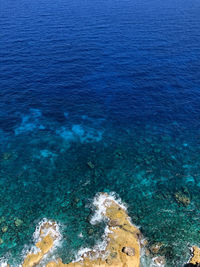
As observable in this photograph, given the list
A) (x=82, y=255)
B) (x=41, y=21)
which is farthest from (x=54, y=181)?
(x=41, y=21)

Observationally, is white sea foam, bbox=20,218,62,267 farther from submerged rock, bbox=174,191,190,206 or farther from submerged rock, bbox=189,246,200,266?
submerged rock, bbox=174,191,190,206

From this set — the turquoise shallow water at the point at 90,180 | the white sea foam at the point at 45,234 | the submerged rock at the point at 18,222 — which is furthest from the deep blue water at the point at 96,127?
the white sea foam at the point at 45,234

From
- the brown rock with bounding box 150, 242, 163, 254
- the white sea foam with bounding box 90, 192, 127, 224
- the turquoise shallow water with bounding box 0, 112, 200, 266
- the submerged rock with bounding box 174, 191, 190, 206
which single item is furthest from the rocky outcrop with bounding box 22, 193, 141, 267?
the submerged rock with bounding box 174, 191, 190, 206

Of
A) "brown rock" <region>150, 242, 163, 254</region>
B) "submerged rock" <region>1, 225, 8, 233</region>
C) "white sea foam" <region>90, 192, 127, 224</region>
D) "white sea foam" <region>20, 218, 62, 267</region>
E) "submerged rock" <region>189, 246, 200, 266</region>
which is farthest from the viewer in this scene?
"white sea foam" <region>90, 192, 127, 224</region>

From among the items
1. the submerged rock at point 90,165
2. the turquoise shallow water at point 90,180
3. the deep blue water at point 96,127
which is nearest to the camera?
the turquoise shallow water at point 90,180

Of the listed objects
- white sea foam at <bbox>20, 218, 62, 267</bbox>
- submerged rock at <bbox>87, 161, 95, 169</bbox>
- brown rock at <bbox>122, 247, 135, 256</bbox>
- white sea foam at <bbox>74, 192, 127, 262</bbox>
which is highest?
submerged rock at <bbox>87, 161, 95, 169</bbox>

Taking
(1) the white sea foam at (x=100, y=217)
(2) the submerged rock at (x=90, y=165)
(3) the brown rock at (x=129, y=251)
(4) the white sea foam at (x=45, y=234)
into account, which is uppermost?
(2) the submerged rock at (x=90, y=165)

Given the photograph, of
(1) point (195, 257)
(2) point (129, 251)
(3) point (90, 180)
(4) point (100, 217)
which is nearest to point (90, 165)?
(3) point (90, 180)

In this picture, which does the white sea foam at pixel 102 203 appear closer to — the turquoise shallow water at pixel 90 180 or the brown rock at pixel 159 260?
the turquoise shallow water at pixel 90 180
